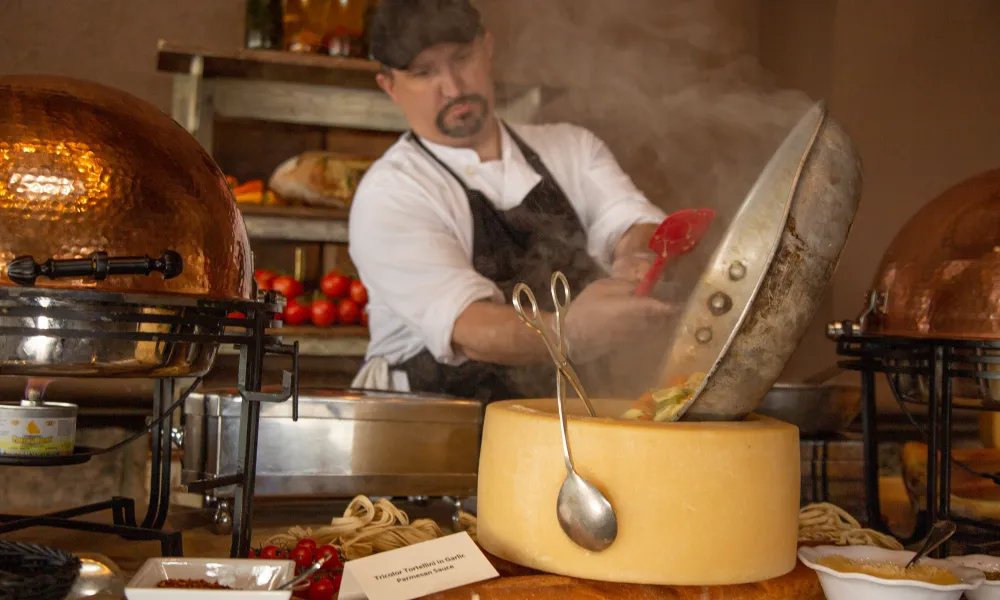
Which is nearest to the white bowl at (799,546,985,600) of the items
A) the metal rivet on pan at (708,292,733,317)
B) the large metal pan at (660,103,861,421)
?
the large metal pan at (660,103,861,421)

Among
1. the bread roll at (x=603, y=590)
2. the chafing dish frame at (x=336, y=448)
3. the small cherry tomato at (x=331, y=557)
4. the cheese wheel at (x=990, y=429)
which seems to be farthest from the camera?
the cheese wheel at (x=990, y=429)

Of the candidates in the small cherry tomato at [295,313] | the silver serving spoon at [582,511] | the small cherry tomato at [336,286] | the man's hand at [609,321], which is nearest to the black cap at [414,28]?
the small cherry tomato at [336,286]

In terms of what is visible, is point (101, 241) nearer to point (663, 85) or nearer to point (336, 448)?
point (336, 448)

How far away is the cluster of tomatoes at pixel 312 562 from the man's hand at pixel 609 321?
158 cm

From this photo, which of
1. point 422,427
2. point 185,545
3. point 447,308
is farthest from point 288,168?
point 185,545

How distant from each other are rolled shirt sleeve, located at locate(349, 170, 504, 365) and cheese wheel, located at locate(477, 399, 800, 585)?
158cm

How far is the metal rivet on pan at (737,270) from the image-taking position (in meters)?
1.18

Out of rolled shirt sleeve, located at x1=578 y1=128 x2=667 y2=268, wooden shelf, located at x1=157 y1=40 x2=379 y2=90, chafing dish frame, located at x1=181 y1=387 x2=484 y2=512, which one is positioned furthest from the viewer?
rolled shirt sleeve, located at x1=578 y1=128 x2=667 y2=268

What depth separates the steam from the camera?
302cm

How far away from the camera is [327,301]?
9.16 feet

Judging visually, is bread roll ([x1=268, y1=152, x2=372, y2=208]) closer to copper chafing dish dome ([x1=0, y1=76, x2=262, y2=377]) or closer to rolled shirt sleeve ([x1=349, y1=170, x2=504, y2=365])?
rolled shirt sleeve ([x1=349, y1=170, x2=504, y2=365])

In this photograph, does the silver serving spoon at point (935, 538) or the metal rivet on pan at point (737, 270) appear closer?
the silver serving spoon at point (935, 538)

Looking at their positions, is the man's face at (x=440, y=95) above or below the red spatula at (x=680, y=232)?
above

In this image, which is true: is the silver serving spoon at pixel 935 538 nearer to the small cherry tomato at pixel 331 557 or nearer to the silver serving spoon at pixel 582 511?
the silver serving spoon at pixel 582 511
